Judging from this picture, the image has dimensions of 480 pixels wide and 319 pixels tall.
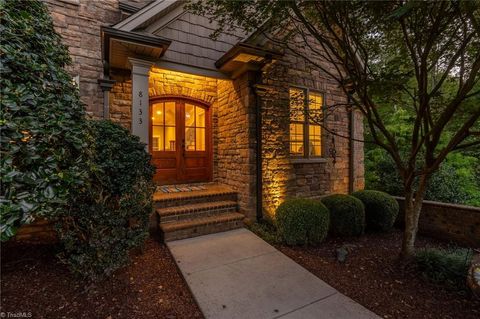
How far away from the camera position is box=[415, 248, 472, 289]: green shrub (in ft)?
8.73

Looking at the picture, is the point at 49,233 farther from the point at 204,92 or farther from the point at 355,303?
the point at 355,303

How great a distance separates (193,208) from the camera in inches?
163

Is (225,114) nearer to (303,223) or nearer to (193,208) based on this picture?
(193,208)

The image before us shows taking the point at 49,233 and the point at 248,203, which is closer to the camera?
the point at 49,233

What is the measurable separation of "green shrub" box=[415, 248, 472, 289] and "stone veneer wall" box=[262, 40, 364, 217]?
2.59m

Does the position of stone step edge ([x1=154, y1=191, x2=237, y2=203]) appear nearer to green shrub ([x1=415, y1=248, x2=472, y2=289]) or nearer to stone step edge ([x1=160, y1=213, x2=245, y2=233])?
stone step edge ([x1=160, y1=213, x2=245, y2=233])

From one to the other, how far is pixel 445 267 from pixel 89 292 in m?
4.14

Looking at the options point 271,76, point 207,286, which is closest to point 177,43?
point 271,76

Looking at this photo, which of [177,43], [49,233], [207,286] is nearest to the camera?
[207,286]

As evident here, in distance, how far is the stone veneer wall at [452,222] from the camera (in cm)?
404

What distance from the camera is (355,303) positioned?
231 centimetres

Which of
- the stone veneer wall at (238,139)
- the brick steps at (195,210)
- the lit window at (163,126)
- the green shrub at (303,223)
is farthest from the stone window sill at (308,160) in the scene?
the lit window at (163,126)

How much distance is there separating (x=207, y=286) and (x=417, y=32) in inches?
161

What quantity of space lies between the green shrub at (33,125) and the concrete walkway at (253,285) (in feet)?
5.49
